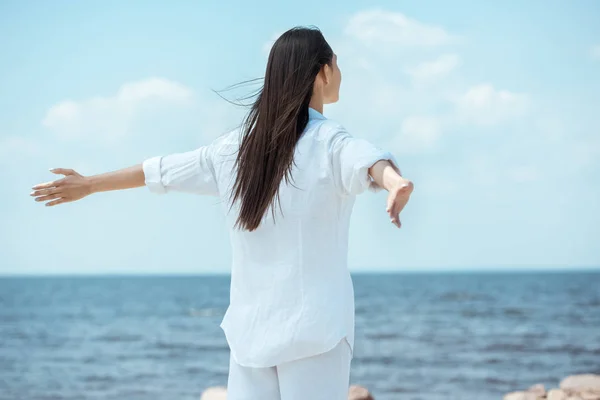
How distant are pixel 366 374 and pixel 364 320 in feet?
29.2

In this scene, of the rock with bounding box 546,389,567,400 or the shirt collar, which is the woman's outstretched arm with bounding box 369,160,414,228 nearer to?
the shirt collar

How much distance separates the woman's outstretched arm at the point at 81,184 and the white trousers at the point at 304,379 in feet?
1.82

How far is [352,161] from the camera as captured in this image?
1490 mm

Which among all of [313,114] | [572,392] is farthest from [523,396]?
[313,114]

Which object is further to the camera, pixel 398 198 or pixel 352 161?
pixel 352 161

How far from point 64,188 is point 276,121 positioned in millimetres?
606

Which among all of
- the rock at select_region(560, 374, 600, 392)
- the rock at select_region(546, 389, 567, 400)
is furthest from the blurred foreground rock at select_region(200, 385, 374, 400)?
the rock at select_region(560, 374, 600, 392)

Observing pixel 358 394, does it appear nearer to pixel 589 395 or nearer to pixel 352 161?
pixel 589 395

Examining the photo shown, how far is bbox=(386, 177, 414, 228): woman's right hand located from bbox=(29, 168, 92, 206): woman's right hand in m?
0.85

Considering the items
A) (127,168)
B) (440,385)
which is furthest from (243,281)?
(440,385)

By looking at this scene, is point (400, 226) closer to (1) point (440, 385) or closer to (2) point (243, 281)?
(2) point (243, 281)

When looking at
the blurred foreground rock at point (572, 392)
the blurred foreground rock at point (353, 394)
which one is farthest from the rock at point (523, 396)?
the blurred foreground rock at point (353, 394)

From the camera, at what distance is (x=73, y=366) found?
1354cm

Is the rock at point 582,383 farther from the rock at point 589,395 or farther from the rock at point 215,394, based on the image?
the rock at point 215,394
